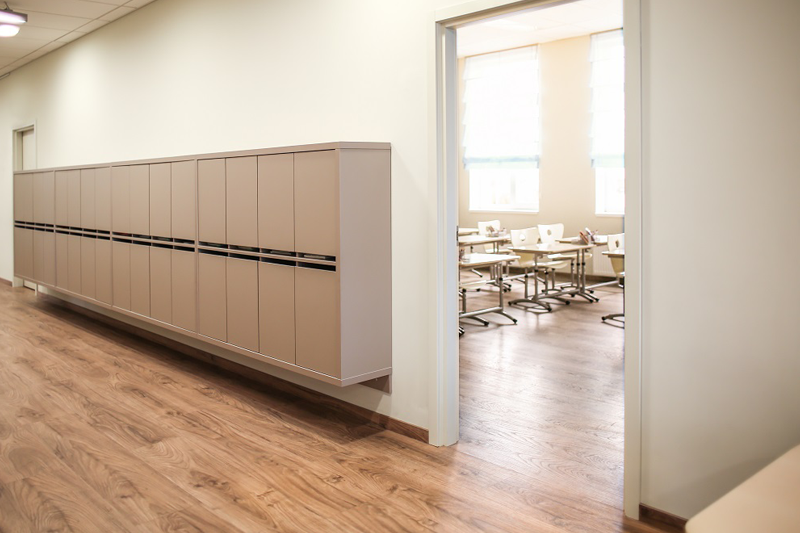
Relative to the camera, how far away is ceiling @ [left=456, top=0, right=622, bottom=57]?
26.1 feet

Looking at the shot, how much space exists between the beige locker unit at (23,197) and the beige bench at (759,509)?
7.96 meters

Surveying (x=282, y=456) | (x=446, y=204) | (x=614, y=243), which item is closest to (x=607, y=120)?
(x=614, y=243)

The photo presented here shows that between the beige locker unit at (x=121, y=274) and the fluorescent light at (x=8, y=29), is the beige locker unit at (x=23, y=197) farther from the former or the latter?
the beige locker unit at (x=121, y=274)

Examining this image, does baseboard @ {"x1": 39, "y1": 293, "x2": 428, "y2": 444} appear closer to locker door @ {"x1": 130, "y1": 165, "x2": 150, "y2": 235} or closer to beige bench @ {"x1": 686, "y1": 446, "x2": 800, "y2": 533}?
locker door @ {"x1": 130, "y1": 165, "x2": 150, "y2": 235}

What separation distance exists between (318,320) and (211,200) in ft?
4.69

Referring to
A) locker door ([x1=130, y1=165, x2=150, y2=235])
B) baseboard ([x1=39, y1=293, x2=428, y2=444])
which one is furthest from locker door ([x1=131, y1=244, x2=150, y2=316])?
baseboard ([x1=39, y1=293, x2=428, y2=444])

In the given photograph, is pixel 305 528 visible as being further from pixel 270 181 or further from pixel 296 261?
pixel 270 181

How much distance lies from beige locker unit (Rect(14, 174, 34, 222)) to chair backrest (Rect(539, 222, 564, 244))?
20.0ft

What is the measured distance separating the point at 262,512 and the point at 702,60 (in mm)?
2495

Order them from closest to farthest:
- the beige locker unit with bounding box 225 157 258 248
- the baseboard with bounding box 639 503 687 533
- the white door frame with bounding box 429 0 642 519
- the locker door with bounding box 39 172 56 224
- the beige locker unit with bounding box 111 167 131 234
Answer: the baseboard with bounding box 639 503 687 533 → the white door frame with bounding box 429 0 642 519 → the beige locker unit with bounding box 225 157 258 248 → the beige locker unit with bounding box 111 167 131 234 → the locker door with bounding box 39 172 56 224

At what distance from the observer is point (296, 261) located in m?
3.86

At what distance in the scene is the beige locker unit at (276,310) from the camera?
12.9 feet

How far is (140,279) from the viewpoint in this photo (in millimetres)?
5637

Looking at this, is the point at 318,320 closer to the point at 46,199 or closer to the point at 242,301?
the point at 242,301
